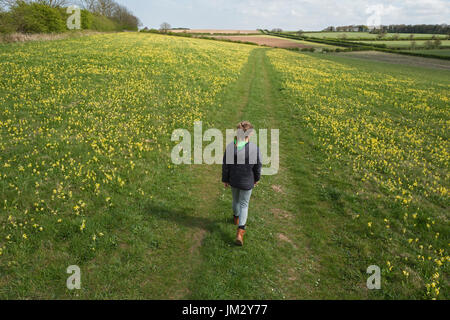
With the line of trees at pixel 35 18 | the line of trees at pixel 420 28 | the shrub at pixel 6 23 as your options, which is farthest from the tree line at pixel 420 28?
the shrub at pixel 6 23

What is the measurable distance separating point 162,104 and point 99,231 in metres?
12.5

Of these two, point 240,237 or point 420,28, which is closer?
point 240,237

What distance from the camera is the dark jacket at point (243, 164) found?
665 centimetres

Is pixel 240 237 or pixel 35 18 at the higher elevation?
pixel 35 18

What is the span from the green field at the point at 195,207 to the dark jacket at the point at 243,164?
5.93ft

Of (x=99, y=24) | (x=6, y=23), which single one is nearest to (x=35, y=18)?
(x=6, y=23)

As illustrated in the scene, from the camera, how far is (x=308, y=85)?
30.1 meters

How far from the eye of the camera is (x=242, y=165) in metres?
6.70

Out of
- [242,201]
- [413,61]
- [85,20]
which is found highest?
[85,20]

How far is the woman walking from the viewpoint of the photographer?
6.51 metres

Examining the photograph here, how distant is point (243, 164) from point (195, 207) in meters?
2.98
